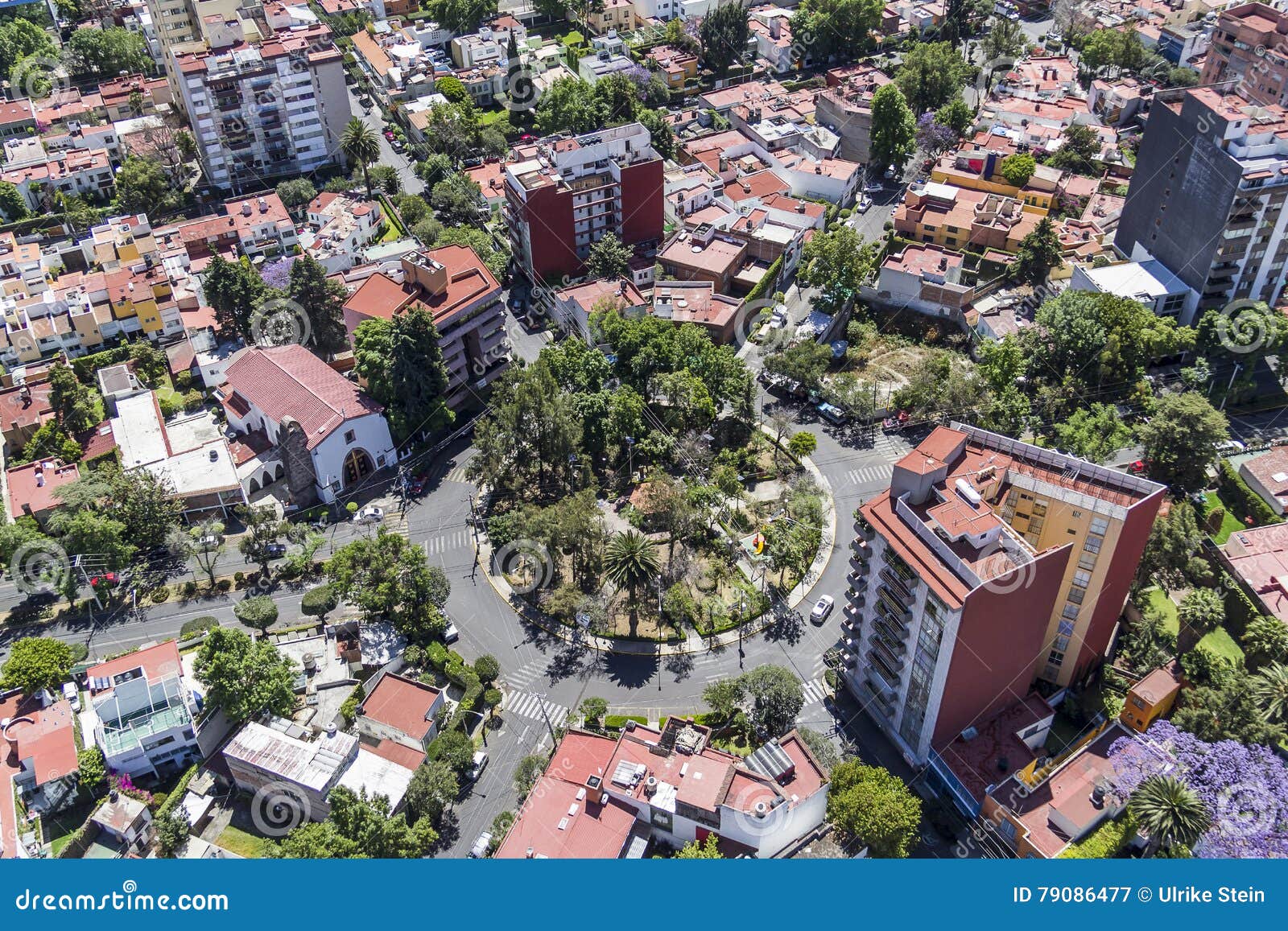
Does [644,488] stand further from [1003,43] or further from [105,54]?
[105,54]

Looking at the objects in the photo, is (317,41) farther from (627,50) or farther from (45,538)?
(45,538)

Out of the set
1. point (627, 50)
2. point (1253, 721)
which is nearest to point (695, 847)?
point (1253, 721)

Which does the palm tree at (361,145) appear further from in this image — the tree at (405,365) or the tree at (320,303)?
the tree at (405,365)

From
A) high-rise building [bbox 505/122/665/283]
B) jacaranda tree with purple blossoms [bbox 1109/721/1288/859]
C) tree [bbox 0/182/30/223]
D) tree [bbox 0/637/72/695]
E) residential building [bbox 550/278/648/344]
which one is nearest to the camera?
jacaranda tree with purple blossoms [bbox 1109/721/1288/859]

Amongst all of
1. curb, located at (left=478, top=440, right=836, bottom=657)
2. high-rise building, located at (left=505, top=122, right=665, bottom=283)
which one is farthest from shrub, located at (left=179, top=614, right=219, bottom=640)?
high-rise building, located at (left=505, top=122, right=665, bottom=283)

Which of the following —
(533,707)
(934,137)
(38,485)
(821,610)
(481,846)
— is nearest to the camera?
(481,846)

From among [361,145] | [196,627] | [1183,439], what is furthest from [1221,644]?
[361,145]

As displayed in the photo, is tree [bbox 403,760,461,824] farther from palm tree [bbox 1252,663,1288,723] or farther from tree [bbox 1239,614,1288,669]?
Result: tree [bbox 1239,614,1288,669]
